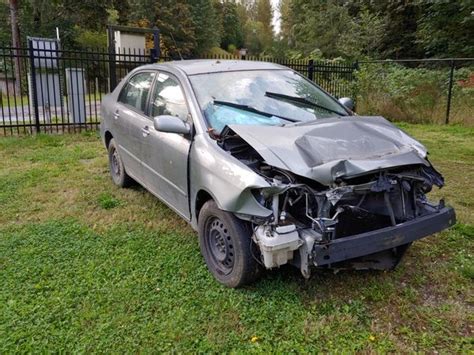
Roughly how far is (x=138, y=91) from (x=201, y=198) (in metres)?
1.93

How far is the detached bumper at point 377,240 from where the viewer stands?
247 centimetres

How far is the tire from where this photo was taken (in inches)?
108

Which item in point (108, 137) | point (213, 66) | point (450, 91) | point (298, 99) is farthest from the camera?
point (450, 91)

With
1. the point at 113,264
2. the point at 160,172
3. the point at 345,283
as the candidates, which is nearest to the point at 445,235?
the point at 345,283

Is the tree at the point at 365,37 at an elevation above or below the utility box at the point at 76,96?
above

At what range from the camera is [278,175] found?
2.71 metres

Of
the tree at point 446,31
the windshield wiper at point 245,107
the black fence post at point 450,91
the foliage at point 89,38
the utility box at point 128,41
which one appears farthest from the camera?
the foliage at point 89,38

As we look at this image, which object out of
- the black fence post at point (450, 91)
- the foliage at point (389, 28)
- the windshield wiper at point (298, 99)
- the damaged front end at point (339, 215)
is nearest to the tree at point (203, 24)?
the foliage at point (389, 28)

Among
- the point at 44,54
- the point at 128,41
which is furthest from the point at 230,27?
the point at 44,54

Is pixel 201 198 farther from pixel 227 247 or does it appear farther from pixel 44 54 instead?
pixel 44 54

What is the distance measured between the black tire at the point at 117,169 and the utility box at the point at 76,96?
14.6ft

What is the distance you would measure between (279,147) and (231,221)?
2.02 feet

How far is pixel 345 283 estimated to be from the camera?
3025mm

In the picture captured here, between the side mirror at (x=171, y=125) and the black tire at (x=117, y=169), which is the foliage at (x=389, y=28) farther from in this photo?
the side mirror at (x=171, y=125)
